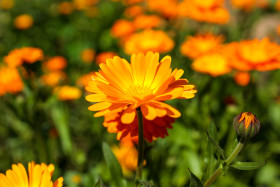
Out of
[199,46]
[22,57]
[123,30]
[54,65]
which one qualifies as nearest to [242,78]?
[199,46]

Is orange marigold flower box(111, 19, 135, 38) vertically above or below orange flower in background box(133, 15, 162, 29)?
below

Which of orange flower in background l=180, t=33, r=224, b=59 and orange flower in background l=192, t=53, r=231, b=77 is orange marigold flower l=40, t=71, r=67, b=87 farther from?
orange flower in background l=192, t=53, r=231, b=77

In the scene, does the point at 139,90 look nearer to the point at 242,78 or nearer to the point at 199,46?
the point at 199,46

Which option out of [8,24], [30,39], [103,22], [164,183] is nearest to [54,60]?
[30,39]

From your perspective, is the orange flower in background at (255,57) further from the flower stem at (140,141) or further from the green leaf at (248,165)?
the flower stem at (140,141)

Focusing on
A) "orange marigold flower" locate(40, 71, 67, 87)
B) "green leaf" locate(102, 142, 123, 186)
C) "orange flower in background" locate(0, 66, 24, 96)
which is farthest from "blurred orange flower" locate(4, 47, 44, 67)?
"green leaf" locate(102, 142, 123, 186)

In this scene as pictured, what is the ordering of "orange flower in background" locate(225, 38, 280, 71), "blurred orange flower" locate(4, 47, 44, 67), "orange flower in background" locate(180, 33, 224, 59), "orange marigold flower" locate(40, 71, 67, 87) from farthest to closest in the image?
"orange marigold flower" locate(40, 71, 67, 87)
"orange flower in background" locate(180, 33, 224, 59)
"blurred orange flower" locate(4, 47, 44, 67)
"orange flower in background" locate(225, 38, 280, 71)

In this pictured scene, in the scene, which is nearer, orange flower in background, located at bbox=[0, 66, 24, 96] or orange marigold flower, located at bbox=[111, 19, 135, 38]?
orange flower in background, located at bbox=[0, 66, 24, 96]
